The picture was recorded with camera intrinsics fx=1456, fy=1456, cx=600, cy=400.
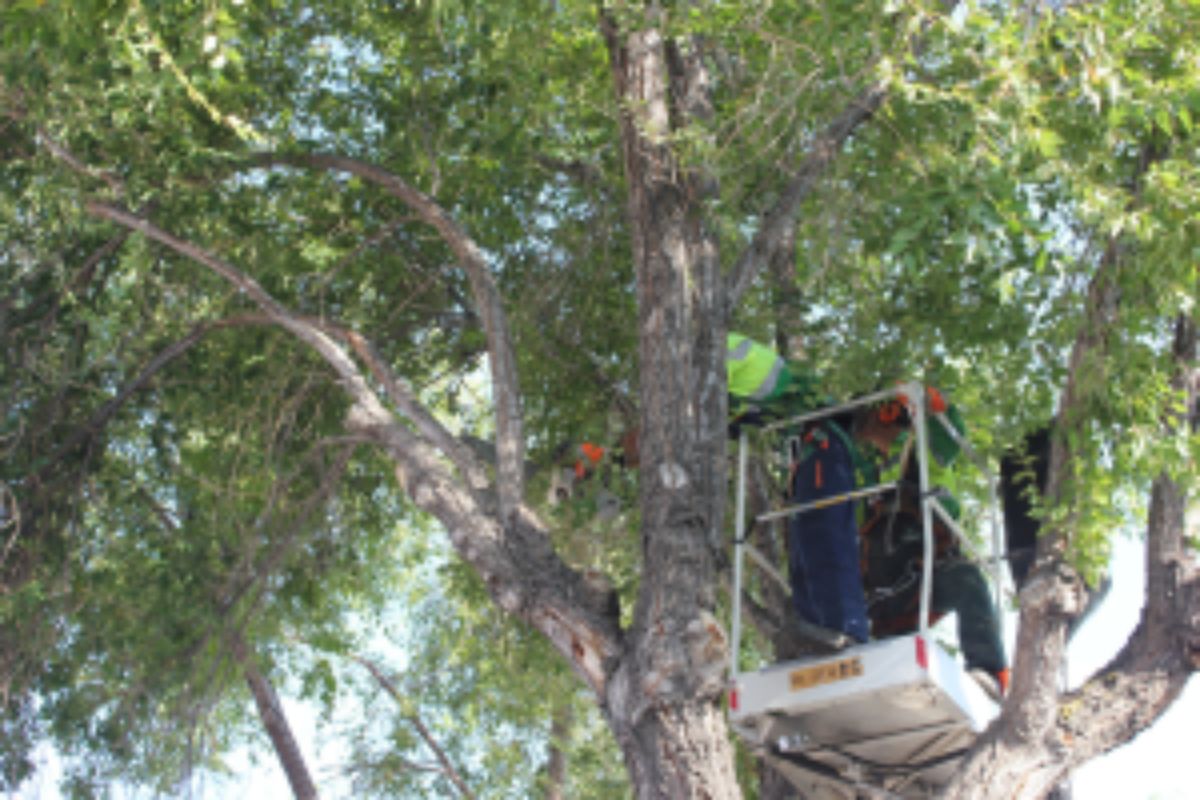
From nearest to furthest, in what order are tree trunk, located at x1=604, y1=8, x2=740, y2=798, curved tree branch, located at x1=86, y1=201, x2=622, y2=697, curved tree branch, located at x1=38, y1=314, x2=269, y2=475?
tree trunk, located at x1=604, y1=8, x2=740, y2=798 < curved tree branch, located at x1=86, y1=201, x2=622, y2=697 < curved tree branch, located at x1=38, y1=314, x2=269, y2=475

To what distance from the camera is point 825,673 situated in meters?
6.27

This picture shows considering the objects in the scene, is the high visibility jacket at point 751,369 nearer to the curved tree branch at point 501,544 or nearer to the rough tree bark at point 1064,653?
the curved tree branch at point 501,544

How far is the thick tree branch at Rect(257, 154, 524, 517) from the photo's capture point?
6.65 m

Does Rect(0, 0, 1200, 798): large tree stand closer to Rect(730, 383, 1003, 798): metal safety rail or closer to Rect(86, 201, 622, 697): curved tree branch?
Rect(86, 201, 622, 697): curved tree branch

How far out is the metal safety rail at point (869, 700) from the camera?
6137 mm

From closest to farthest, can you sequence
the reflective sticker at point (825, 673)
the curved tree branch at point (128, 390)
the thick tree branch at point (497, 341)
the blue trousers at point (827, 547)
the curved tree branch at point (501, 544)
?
the curved tree branch at point (501, 544)
the reflective sticker at point (825, 673)
the blue trousers at point (827, 547)
the thick tree branch at point (497, 341)
the curved tree branch at point (128, 390)

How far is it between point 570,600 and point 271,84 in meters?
4.52

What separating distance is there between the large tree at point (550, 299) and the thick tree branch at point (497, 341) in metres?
0.03

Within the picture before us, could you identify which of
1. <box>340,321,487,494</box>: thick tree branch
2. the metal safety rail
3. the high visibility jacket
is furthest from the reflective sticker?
<box>340,321,487,494</box>: thick tree branch

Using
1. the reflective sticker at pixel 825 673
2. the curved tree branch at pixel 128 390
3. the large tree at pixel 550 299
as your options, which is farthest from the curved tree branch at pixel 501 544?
the reflective sticker at pixel 825 673

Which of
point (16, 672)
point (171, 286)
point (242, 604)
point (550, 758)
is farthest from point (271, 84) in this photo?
point (550, 758)

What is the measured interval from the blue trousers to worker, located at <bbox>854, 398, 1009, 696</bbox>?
38 cm

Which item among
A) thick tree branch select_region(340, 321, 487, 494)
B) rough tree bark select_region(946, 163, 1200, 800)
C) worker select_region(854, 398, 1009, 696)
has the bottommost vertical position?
rough tree bark select_region(946, 163, 1200, 800)

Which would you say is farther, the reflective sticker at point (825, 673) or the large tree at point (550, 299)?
the reflective sticker at point (825, 673)
